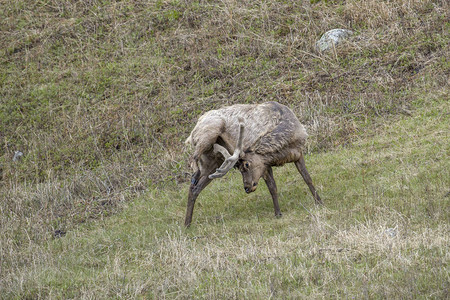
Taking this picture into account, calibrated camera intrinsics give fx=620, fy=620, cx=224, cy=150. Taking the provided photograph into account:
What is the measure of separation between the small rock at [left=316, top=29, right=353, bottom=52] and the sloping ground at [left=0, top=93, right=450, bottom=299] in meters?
4.40

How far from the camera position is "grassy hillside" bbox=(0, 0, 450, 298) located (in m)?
7.50

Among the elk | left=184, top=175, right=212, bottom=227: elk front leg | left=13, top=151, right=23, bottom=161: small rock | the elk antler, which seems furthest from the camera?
left=13, top=151, right=23, bottom=161: small rock

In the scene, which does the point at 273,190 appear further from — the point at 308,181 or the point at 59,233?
the point at 59,233

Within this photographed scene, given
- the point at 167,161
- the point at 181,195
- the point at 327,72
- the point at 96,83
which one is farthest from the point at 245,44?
the point at 181,195

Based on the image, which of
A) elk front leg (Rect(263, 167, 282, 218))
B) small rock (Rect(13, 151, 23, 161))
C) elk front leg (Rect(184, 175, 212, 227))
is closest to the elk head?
elk front leg (Rect(263, 167, 282, 218))

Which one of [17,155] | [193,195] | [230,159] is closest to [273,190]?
[230,159]

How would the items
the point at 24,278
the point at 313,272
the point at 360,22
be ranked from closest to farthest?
1. the point at 313,272
2. the point at 24,278
3. the point at 360,22

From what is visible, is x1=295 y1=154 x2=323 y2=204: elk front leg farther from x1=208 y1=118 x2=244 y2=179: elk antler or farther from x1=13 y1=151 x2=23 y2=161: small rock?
x1=13 y1=151 x2=23 y2=161: small rock

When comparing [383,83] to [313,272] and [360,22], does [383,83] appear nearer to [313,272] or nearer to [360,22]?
[360,22]

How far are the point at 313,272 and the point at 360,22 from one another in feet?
41.5

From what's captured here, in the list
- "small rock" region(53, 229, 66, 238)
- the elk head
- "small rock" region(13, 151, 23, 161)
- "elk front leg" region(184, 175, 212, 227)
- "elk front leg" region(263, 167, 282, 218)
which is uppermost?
the elk head

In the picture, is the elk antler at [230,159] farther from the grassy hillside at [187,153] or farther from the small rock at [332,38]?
the small rock at [332,38]

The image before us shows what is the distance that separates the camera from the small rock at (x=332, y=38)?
17552 mm

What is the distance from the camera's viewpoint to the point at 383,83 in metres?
15.3
